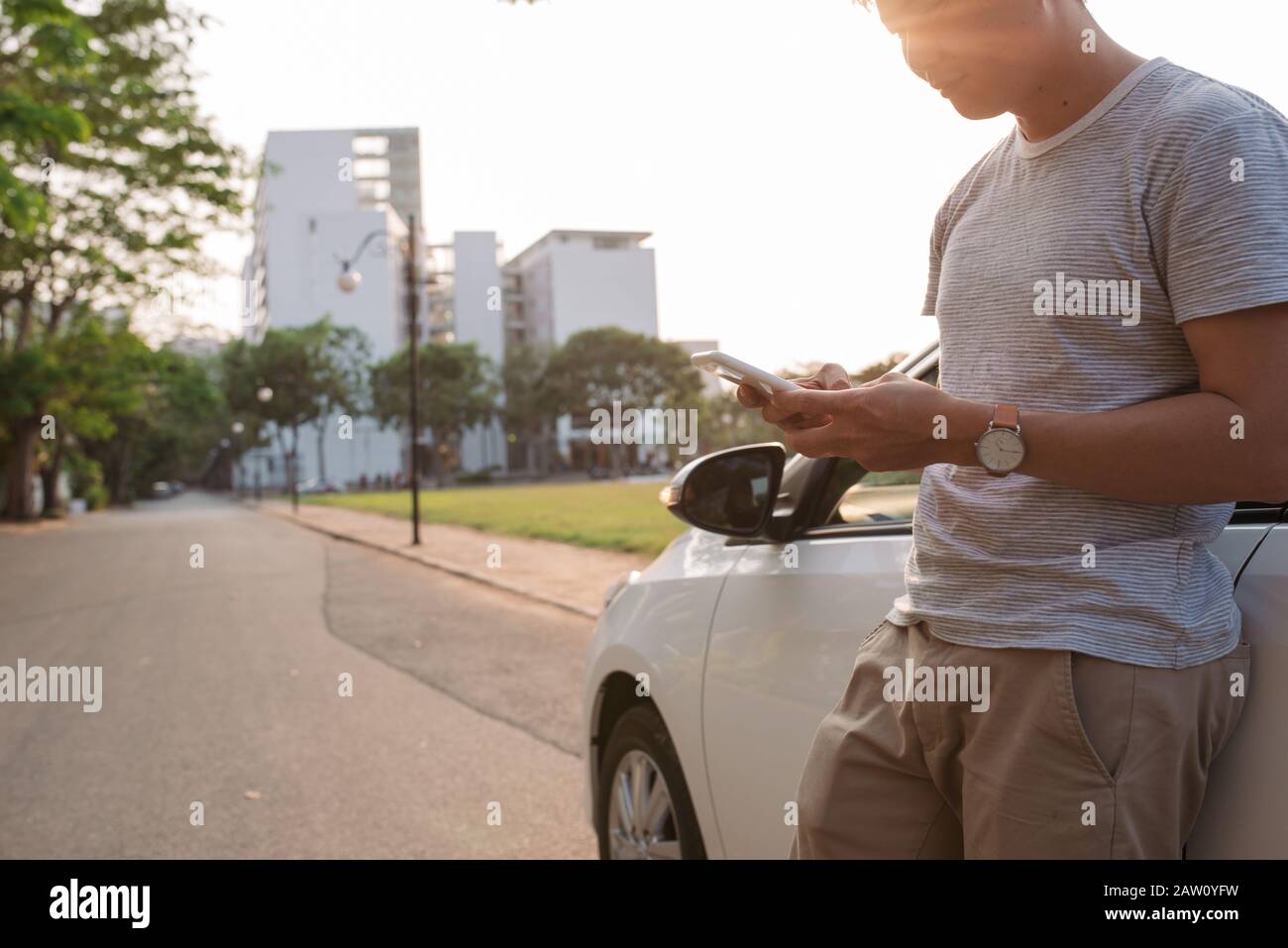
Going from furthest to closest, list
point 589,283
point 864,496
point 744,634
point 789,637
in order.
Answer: point 589,283, point 864,496, point 744,634, point 789,637

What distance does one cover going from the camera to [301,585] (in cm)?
1388

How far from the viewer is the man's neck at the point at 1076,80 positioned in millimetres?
1459

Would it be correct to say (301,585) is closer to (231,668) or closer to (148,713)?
(231,668)

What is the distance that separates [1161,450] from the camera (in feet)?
4.32

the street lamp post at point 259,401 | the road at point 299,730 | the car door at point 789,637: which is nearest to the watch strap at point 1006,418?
the car door at point 789,637

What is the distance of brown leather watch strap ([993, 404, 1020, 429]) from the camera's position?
1383mm

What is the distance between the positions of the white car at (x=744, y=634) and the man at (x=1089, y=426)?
0.91ft

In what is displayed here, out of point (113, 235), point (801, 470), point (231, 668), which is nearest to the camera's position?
point (801, 470)

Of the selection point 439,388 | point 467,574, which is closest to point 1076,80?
point 467,574

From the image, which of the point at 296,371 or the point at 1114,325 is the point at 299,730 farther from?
the point at 296,371

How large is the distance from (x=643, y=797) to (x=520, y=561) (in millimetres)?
12754

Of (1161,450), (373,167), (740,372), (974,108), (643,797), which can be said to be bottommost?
(643,797)
